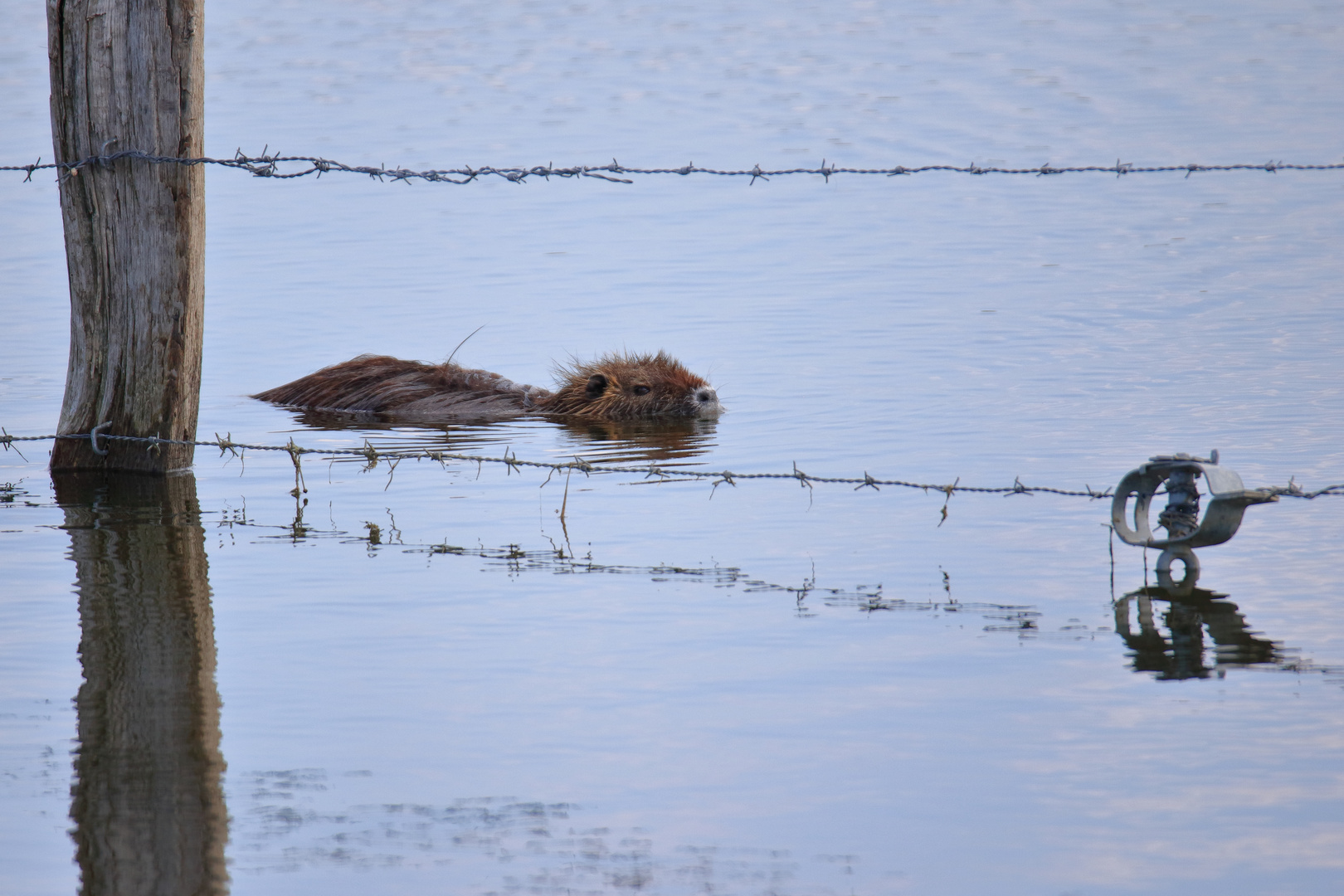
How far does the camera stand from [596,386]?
12422mm

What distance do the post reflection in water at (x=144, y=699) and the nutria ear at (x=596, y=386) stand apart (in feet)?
13.7

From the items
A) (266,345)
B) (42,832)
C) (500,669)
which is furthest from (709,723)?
(266,345)

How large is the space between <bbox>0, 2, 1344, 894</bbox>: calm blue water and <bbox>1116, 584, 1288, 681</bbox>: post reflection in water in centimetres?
3

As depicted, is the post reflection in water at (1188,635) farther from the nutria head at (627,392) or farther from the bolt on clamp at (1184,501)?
the nutria head at (627,392)

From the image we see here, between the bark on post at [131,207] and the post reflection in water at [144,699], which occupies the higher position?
the bark on post at [131,207]

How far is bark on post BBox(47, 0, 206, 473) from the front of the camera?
798 centimetres

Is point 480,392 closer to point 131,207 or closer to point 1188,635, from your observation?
point 131,207

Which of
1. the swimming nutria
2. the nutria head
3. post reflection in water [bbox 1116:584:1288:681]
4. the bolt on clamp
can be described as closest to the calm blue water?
post reflection in water [bbox 1116:584:1288:681]

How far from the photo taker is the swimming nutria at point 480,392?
484 inches

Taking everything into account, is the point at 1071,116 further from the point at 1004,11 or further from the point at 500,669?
the point at 500,669

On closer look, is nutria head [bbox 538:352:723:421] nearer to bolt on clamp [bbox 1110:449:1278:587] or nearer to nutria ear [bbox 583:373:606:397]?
nutria ear [bbox 583:373:606:397]

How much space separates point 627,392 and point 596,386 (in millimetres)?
242

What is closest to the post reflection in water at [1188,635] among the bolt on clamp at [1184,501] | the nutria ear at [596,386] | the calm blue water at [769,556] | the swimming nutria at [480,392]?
the calm blue water at [769,556]

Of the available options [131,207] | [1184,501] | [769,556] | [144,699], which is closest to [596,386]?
[131,207]
